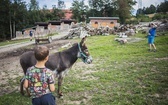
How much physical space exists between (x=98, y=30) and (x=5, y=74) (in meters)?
27.5

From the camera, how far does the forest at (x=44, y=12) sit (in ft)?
216

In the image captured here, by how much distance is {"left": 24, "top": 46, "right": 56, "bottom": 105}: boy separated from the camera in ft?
11.4

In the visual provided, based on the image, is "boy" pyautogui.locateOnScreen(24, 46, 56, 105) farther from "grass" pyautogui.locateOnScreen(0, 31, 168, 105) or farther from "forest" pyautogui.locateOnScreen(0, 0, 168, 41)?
"forest" pyautogui.locateOnScreen(0, 0, 168, 41)

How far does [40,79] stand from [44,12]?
84824 millimetres

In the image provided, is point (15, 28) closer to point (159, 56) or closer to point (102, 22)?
point (102, 22)

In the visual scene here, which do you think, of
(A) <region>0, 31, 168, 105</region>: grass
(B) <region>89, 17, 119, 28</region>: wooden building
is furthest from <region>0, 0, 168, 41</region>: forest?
(A) <region>0, 31, 168, 105</region>: grass

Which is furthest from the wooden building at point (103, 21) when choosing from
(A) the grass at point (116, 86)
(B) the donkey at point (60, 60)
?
Result: (B) the donkey at point (60, 60)

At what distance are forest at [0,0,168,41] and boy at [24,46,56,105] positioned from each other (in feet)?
213

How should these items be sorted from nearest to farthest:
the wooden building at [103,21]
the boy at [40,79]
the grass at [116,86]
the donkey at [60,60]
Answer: the boy at [40,79], the grass at [116,86], the donkey at [60,60], the wooden building at [103,21]

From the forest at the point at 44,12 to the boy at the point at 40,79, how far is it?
65.0 metres

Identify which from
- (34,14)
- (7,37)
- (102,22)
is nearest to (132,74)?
(102,22)

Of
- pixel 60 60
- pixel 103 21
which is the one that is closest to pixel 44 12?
pixel 103 21

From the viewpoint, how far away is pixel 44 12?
8344 centimetres

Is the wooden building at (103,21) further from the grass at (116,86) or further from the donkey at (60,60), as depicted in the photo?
the donkey at (60,60)
